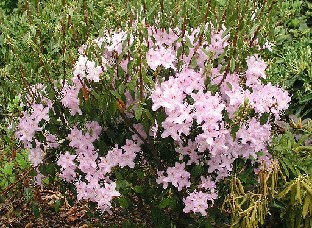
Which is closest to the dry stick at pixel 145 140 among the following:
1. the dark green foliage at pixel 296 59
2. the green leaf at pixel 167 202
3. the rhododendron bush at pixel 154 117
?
the rhododendron bush at pixel 154 117

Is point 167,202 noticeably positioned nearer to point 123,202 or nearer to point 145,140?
point 123,202

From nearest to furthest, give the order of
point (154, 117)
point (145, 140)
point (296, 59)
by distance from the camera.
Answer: point (154, 117)
point (145, 140)
point (296, 59)

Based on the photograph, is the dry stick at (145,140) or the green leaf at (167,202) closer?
the dry stick at (145,140)

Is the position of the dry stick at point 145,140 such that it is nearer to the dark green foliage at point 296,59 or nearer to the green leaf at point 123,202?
the green leaf at point 123,202

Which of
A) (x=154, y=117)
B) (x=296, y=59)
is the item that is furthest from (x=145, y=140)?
(x=296, y=59)

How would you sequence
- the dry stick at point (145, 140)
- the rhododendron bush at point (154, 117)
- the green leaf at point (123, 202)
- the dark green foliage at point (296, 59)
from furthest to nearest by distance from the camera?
the dark green foliage at point (296, 59), the green leaf at point (123, 202), the dry stick at point (145, 140), the rhododendron bush at point (154, 117)

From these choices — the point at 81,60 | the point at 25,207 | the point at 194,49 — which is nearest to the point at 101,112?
the point at 81,60

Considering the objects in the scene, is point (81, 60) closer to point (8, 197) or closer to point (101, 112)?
point (101, 112)

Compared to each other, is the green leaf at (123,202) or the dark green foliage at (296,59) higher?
the dark green foliage at (296,59)

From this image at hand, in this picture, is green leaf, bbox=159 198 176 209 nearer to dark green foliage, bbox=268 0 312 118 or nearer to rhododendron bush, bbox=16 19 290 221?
rhododendron bush, bbox=16 19 290 221

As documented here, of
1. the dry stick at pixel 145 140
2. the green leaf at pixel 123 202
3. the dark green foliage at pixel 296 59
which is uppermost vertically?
the dark green foliage at pixel 296 59
